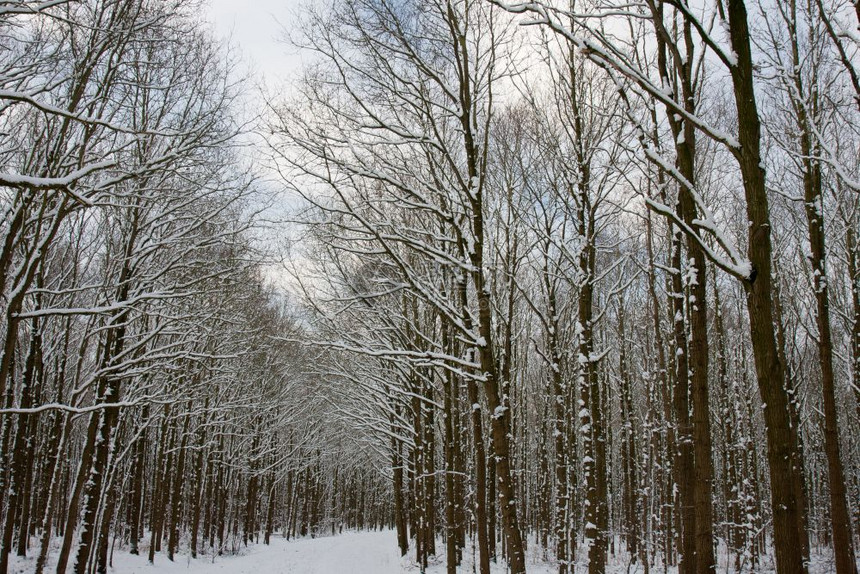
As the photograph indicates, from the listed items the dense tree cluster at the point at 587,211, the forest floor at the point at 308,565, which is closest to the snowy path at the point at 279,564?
the forest floor at the point at 308,565

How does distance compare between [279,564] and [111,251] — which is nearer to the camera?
[111,251]

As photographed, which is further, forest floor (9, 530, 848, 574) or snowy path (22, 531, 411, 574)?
snowy path (22, 531, 411, 574)

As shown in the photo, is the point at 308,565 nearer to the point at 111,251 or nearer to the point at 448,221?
the point at 111,251

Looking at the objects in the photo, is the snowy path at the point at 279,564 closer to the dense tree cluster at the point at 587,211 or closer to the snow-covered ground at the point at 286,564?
the snow-covered ground at the point at 286,564

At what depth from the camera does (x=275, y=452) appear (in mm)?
33312

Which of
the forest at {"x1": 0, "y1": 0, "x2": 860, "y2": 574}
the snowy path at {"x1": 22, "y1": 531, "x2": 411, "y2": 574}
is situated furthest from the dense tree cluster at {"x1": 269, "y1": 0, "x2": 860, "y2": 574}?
the snowy path at {"x1": 22, "y1": 531, "x2": 411, "y2": 574}

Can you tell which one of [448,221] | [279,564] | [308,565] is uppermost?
[448,221]

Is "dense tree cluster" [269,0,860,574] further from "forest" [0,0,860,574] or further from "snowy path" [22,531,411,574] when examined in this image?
"snowy path" [22,531,411,574]

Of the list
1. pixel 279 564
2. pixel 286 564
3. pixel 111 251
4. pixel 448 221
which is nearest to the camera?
pixel 448 221

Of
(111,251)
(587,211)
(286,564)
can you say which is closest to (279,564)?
(286,564)

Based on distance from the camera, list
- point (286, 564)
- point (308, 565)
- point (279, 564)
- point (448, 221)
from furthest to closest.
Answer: point (279, 564) → point (286, 564) → point (308, 565) → point (448, 221)

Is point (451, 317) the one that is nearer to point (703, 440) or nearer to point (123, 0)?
point (703, 440)

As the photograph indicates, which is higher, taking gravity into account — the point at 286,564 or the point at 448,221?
the point at 448,221

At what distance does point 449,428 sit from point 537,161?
690 cm
